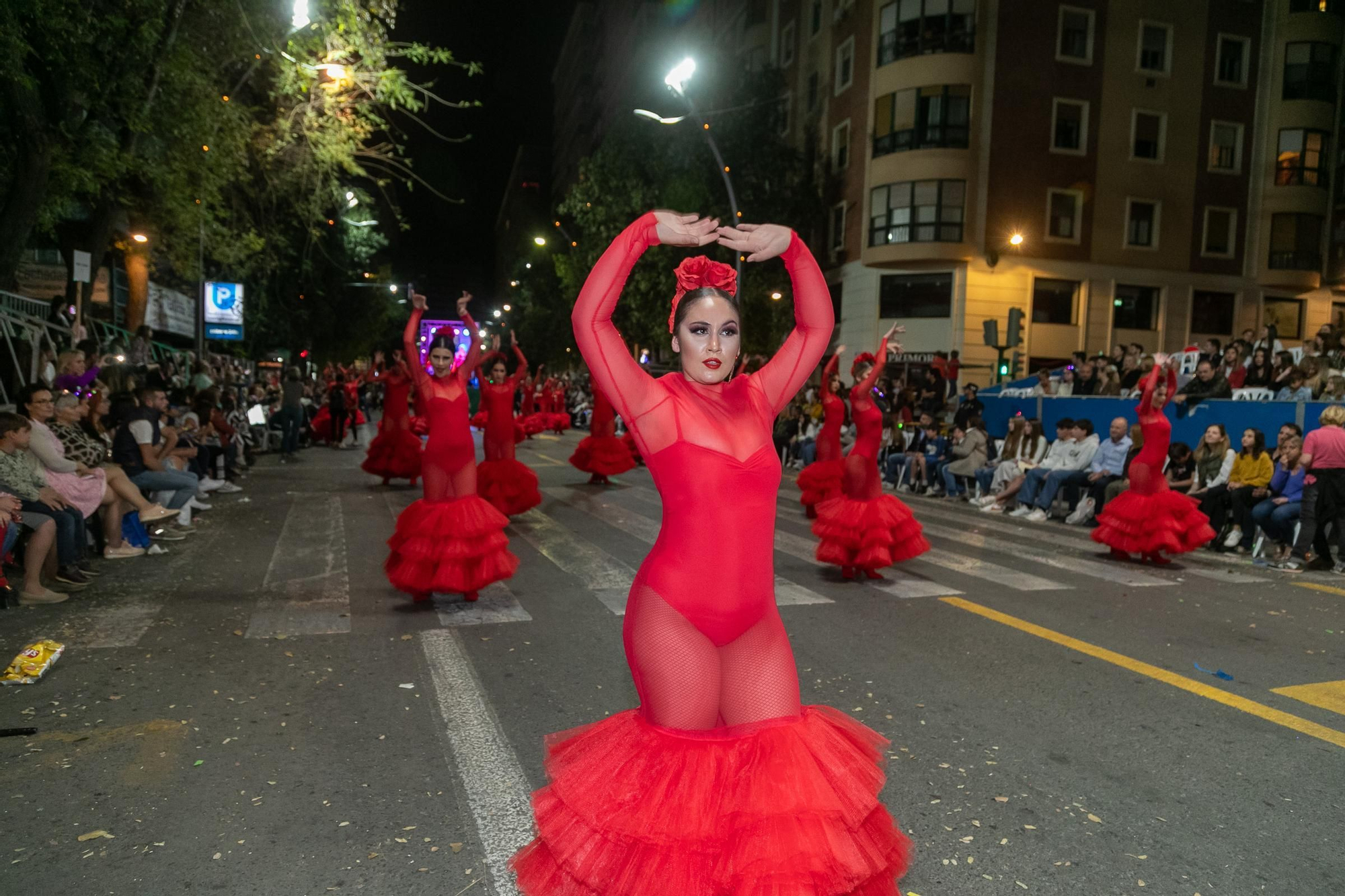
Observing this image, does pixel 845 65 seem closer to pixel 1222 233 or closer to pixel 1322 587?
pixel 1222 233

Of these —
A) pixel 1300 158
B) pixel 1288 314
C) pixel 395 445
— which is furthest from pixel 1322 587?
pixel 1300 158

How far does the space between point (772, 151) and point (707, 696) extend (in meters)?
34.5

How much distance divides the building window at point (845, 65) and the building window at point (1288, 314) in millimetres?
17304

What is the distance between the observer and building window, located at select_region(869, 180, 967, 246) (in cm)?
3117

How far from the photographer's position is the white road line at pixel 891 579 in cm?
831

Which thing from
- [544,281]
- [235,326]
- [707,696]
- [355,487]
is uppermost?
[544,281]

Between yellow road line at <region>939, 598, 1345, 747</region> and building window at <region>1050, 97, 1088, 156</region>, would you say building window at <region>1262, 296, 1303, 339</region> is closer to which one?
building window at <region>1050, 97, 1088, 156</region>

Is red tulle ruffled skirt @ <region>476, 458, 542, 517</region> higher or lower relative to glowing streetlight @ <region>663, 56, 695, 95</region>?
lower

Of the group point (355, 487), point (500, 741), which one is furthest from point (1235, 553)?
point (355, 487)

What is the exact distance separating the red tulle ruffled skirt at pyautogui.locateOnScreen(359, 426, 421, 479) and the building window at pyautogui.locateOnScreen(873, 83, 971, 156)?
2233 cm

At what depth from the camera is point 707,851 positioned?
233cm

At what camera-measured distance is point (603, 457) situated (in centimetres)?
1658

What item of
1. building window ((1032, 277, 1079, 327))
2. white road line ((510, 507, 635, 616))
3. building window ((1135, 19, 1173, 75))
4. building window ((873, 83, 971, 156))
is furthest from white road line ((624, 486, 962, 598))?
building window ((1135, 19, 1173, 75))

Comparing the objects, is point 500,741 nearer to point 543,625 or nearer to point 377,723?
point 377,723
